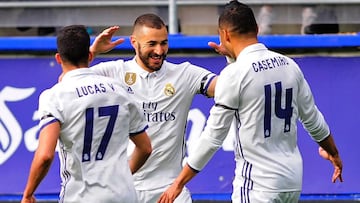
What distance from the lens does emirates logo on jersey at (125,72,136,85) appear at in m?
6.86

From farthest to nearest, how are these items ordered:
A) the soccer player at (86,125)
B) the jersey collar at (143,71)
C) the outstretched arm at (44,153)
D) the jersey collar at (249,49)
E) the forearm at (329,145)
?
the jersey collar at (143,71), the forearm at (329,145), the jersey collar at (249,49), the soccer player at (86,125), the outstretched arm at (44,153)

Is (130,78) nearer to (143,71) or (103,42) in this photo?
(143,71)

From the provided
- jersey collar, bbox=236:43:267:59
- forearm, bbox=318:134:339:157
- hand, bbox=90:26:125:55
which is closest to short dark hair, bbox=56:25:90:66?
jersey collar, bbox=236:43:267:59

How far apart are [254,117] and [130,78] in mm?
1320

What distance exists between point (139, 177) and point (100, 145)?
3.98 feet

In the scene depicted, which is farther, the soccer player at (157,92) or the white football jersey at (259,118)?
the soccer player at (157,92)

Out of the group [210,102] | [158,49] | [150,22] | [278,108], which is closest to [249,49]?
[278,108]

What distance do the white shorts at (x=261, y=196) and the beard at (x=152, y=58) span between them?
125 centimetres

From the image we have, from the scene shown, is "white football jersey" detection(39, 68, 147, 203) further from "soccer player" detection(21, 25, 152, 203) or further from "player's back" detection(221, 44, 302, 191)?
"player's back" detection(221, 44, 302, 191)

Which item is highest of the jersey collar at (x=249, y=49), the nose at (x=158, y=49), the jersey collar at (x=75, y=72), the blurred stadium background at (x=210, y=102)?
the jersey collar at (x=249, y=49)

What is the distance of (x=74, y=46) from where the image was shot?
220 inches

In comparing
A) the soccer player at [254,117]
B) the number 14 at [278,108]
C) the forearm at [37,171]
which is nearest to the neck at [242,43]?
the soccer player at [254,117]

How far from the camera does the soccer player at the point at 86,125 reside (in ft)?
18.1

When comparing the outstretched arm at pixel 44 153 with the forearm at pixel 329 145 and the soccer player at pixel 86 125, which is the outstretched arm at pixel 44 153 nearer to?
the soccer player at pixel 86 125
